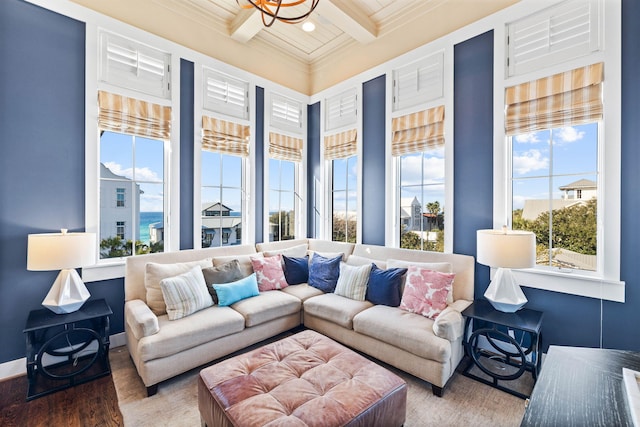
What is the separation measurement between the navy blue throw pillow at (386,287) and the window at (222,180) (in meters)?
1.95

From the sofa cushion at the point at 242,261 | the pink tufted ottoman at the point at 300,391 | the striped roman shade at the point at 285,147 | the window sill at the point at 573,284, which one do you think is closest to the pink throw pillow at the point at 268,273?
the sofa cushion at the point at 242,261

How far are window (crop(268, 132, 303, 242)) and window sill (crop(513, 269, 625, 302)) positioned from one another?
2.95 metres

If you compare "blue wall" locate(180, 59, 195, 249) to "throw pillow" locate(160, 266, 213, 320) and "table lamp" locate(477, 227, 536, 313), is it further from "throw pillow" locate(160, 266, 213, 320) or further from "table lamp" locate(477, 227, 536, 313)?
"table lamp" locate(477, 227, 536, 313)

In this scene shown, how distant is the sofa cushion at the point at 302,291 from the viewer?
316cm

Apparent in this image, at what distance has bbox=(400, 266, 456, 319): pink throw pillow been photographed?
2527 millimetres

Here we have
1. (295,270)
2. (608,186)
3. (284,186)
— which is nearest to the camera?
(608,186)

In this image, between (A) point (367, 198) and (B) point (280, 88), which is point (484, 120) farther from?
(B) point (280, 88)

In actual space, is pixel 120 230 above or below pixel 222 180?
below

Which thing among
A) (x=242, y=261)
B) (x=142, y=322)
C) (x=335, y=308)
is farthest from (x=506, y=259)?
(x=142, y=322)

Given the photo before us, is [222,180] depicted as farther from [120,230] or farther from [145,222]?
[120,230]

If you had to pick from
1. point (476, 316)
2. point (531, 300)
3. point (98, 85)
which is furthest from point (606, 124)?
point (98, 85)

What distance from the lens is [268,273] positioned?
3.31m

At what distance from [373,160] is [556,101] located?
6.17 ft

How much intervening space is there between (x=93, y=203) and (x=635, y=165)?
4510 millimetres
